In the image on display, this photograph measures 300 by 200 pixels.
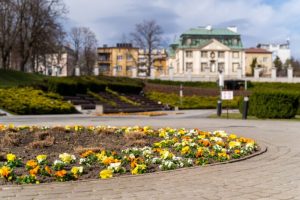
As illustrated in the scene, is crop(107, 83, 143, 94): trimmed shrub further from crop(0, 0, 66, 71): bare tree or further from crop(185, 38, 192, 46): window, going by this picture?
crop(185, 38, 192, 46): window

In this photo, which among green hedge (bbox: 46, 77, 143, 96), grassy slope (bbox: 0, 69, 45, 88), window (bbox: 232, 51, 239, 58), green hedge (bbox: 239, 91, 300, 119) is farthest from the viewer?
window (bbox: 232, 51, 239, 58)

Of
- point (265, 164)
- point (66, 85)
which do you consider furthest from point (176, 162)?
point (66, 85)

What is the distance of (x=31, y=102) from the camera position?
115ft

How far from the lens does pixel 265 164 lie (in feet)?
32.2

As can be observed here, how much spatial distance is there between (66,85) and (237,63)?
3560 inches

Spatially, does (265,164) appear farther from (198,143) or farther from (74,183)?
(74,183)

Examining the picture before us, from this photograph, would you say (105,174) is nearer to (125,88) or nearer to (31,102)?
A: (31,102)

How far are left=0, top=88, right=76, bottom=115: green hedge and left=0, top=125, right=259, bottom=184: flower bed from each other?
787 inches

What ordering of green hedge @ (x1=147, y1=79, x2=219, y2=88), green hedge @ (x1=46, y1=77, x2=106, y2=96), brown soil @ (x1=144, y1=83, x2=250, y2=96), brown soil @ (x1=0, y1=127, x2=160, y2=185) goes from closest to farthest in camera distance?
1. brown soil @ (x1=0, y1=127, x2=160, y2=185)
2. green hedge @ (x1=46, y1=77, x2=106, y2=96)
3. brown soil @ (x1=144, y1=83, x2=250, y2=96)
4. green hedge @ (x1=147, y1=79, x2=219, y2=88)

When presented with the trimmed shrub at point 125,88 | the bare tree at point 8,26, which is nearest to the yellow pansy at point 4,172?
the trimmed shrub at point 125,88

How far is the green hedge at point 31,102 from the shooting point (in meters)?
33.4

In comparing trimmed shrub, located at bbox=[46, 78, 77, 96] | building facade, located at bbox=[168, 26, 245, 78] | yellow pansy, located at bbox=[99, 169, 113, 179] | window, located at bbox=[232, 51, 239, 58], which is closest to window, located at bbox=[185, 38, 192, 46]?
building facade, located at bbox=[168, 26, 245, 78]

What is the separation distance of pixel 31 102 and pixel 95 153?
85.6 feet

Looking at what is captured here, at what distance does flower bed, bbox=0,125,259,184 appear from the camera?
313 inches
